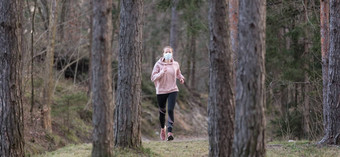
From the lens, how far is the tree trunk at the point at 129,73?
7195mm

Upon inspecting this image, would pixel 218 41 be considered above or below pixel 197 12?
below

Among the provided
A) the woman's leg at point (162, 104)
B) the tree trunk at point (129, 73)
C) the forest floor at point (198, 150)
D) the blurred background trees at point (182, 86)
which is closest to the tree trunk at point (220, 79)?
the tree trunk at point (129, 73)

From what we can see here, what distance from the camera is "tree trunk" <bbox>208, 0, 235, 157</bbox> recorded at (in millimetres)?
5977

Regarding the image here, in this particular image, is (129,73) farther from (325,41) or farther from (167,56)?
(325,41)

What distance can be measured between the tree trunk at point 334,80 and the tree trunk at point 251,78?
13.4 feet

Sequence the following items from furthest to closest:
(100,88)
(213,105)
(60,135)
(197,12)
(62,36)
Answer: (197,12), (62,36), (60,135), (213,105), (100,88)

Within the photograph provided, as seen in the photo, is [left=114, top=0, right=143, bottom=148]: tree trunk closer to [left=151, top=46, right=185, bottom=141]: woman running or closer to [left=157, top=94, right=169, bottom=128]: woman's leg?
[left=151, top=46, right=185, bottom=141]: woman running

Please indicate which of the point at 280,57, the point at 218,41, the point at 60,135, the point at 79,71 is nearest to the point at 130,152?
the point at 218,41

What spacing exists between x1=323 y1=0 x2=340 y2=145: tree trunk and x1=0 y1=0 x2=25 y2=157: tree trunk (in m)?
6.33

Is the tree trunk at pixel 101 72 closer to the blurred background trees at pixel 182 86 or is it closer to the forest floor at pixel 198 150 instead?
the forest floor at pixel 198 150

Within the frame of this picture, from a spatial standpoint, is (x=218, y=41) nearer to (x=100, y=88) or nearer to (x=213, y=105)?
(x=213, y=105)

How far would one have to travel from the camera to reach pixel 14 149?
751cm

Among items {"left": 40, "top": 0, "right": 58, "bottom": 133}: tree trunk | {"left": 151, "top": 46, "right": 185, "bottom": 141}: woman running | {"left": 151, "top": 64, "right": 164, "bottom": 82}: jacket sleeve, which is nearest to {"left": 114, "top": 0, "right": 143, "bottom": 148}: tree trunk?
{"left": 151, "top": 64, "right": 164, "bottom": 82}: jacket sleeve

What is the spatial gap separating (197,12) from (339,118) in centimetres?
1811
